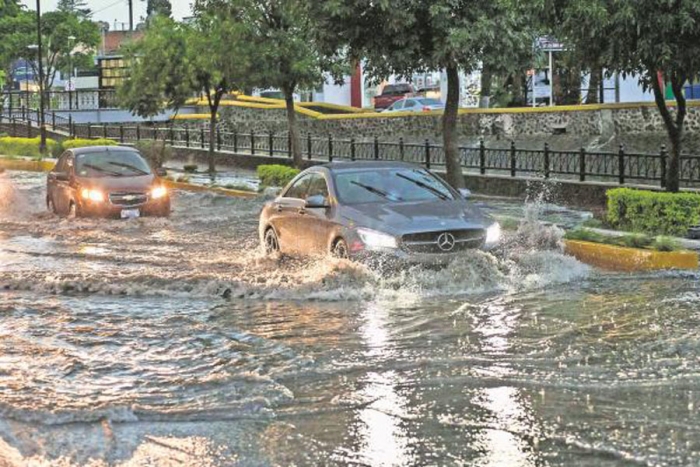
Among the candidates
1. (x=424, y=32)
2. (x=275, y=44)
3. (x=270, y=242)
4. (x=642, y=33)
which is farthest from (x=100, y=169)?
(x=642, y=33)

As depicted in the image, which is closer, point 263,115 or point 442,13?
point 442,13

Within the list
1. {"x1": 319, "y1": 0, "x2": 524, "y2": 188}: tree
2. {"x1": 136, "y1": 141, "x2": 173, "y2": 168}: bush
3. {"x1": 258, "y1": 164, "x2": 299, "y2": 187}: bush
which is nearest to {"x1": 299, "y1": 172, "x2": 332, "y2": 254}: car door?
{"x1": 319, "y1": 0, "x2": 524, "y2": 188}: tree

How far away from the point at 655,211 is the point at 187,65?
2164cm

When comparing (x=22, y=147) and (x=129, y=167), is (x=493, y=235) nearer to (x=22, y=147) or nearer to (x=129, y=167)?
(x=129, y=167)

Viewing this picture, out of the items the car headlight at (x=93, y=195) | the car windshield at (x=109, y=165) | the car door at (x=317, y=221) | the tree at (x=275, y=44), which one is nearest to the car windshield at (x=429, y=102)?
the tree at (x=275, y=44)

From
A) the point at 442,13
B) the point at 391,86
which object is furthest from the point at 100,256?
the point at 391,86

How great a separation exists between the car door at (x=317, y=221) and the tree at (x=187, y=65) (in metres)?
16.5

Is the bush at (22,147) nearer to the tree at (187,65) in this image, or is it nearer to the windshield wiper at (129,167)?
the tree at (187,65)

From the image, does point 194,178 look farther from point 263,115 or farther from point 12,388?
point 12,388

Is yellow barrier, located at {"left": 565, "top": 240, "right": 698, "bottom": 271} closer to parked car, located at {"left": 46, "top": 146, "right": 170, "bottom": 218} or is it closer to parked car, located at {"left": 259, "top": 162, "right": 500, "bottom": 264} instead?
parked car, located at {"left": 259, "top": 162, "right": 500, "bottom": 264}

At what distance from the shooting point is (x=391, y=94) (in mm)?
56375

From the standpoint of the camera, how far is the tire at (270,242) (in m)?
14.5

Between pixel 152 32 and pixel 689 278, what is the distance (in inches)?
1080

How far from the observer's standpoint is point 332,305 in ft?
37.9
